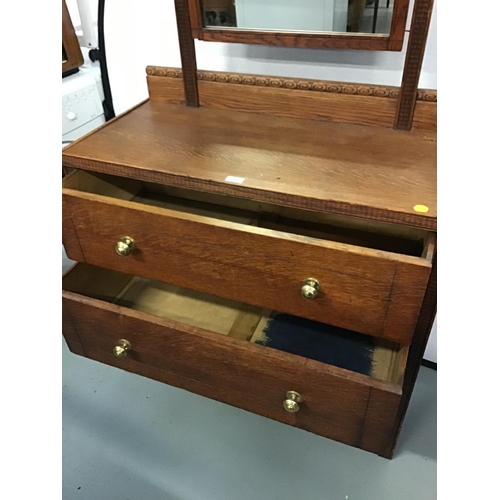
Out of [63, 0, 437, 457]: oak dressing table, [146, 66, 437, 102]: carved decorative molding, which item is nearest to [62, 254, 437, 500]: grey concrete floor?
[63, 0, 437, 457]: oak dressing table

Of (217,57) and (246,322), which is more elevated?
(217,57)

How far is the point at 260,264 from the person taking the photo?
0.71 m

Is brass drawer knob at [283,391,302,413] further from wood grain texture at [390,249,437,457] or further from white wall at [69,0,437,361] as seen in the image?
white wall at [69,0,437,361]

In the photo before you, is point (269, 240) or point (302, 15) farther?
point (302, 15)

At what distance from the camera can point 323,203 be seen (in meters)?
0.65

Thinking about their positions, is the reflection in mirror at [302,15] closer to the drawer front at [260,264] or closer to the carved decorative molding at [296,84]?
the carved decorative molding at [296,84]

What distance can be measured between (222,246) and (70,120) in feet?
2.13

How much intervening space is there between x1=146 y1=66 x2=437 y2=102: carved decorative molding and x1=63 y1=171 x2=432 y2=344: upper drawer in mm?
260

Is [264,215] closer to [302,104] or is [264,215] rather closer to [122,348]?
[302,104]

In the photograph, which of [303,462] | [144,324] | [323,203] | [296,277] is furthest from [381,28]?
[303,462]

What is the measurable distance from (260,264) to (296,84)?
390 millimetres

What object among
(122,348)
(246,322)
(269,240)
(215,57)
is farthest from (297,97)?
(122,348)

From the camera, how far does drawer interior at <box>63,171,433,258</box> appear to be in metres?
0.89
